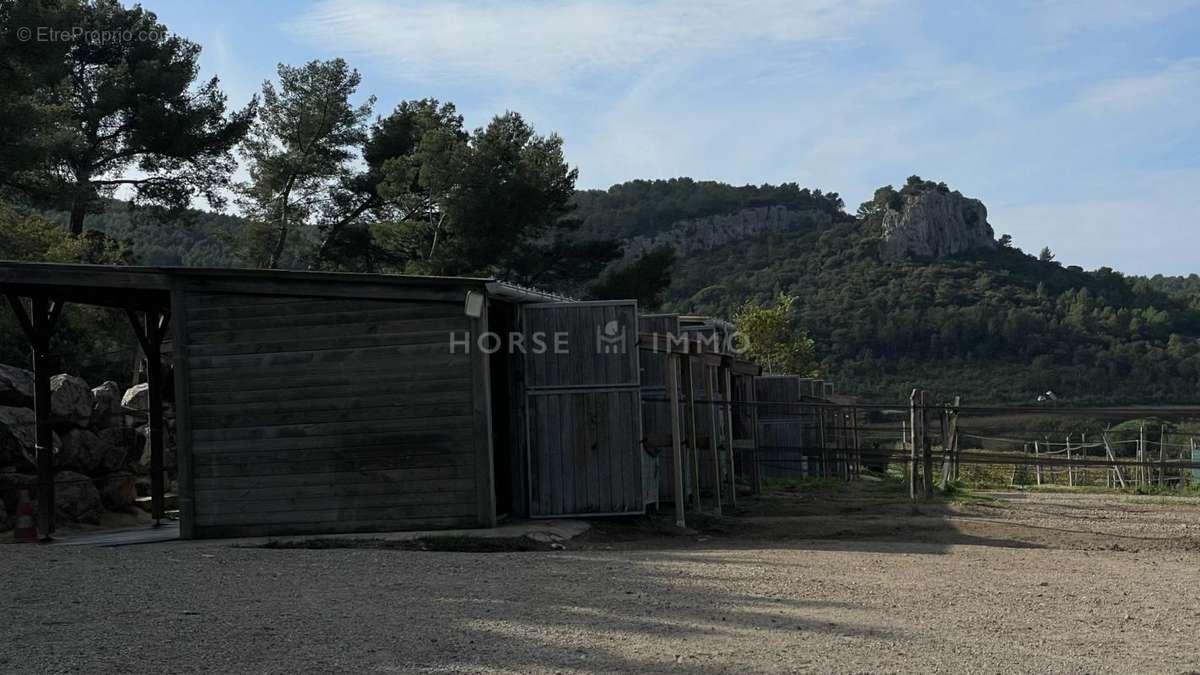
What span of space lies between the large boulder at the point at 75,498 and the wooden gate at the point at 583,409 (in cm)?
582

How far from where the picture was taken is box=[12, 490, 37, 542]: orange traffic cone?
556 inches

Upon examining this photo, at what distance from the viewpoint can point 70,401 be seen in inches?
648

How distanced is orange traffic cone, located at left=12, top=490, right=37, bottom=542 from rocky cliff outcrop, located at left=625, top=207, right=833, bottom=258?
65.7 meters

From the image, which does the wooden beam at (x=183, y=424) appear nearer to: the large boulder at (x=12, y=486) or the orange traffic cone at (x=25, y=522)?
the orange traffic cone at (x=25, y=522)

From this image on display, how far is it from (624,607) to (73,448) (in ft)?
34.1

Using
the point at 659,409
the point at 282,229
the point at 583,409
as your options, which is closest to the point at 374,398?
the point at 583,409

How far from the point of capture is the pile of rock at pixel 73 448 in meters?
15.5

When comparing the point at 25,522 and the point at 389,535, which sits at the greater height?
the point at 25,522

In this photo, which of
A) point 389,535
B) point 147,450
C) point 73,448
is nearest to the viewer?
point 389,535

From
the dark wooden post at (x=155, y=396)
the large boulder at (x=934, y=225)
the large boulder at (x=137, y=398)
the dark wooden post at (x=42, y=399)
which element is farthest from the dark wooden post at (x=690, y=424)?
the large boulder at (x=934, y=225)

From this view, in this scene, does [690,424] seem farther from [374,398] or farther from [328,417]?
Answer: [328,417]

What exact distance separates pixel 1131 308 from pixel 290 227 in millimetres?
48703

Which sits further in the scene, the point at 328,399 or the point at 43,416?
the point at 43,416

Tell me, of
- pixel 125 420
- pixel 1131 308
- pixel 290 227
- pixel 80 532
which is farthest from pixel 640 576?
pixel 1131 308
